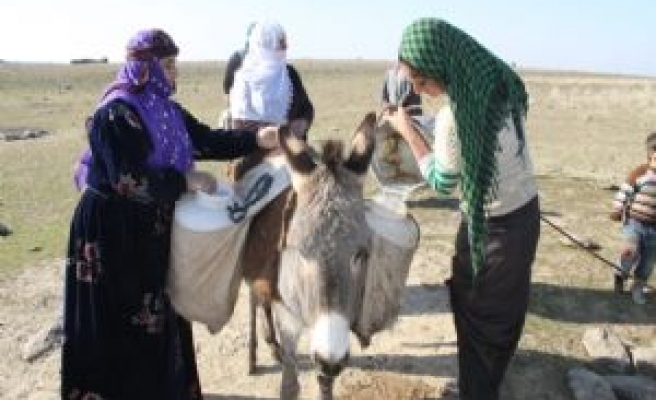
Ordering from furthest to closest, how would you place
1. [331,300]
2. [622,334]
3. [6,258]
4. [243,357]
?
[6,258], [622,334], [243,357], [331,300]

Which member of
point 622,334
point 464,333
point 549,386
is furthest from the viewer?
point 622,334

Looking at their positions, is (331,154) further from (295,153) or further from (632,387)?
(632,387)

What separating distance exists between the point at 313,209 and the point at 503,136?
1.01 m

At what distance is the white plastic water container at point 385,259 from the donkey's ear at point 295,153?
1.36ft

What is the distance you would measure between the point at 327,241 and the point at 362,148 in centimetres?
62

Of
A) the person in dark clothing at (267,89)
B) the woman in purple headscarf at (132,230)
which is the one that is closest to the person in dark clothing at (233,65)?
the person in dark clothing at (267,89)

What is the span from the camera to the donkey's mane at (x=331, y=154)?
3.88 meters

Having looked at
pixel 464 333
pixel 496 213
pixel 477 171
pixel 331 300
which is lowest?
pixel 464 333

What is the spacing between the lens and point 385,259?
4.32 meters

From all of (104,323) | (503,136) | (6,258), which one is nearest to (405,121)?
(503,136)

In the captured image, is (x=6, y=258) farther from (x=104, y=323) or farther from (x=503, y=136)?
(x=503, y=136)

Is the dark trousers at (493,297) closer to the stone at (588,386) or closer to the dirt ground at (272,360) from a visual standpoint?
the dirt ground at (272,360)

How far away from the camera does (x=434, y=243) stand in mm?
8625

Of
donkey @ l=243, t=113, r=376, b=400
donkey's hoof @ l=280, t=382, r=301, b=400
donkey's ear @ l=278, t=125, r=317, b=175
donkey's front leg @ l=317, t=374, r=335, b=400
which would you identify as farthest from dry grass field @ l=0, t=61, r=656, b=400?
donkey's ear @ l=278, t=125, r=317, b=175
